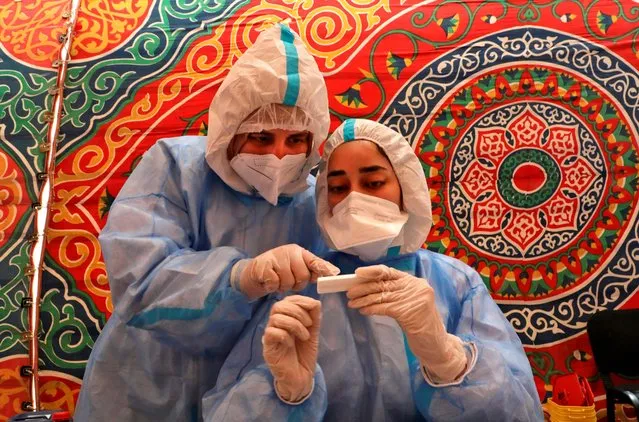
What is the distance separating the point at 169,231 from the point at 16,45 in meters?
1.71

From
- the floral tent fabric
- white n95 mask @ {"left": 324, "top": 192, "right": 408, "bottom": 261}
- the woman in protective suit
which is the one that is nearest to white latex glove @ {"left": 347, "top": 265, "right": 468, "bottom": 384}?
the woman in protective suit

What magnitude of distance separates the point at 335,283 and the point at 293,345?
15cm

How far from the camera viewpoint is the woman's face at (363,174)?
1.35 meters

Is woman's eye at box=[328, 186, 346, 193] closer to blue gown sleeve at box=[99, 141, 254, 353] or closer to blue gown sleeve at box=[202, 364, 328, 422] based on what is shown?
blue gown sleeve at box=[99, 141, 254, 353]

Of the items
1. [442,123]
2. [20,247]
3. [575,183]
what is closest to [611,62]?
[575,183]

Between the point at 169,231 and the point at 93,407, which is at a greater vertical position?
the point at 169,231

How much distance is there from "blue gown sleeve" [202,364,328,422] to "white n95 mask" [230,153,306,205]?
44cm

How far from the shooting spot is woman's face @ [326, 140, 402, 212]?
1.35 m

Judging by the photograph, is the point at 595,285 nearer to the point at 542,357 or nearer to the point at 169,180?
the point at 542,357

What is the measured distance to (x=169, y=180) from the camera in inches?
55.1

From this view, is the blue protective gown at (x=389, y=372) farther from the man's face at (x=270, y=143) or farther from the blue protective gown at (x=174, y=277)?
the man's face at (x=270, y=143)

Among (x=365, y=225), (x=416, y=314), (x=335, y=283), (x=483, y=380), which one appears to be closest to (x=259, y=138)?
(x=365, y=225)

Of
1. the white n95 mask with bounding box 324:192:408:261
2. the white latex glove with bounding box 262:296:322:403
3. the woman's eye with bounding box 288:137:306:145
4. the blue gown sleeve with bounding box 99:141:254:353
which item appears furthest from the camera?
the woman's eye with bounding box 288:137:306:145

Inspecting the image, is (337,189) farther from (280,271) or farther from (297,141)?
(280,271)
